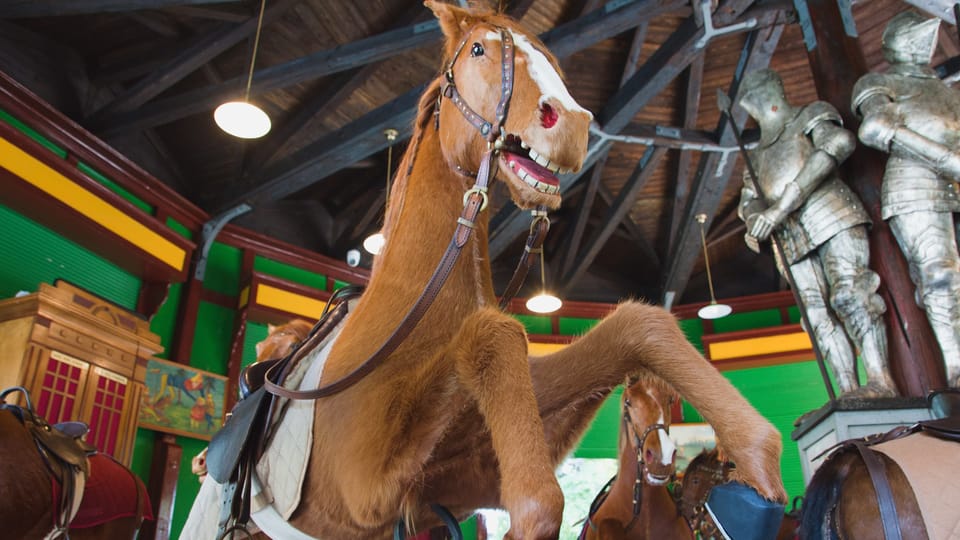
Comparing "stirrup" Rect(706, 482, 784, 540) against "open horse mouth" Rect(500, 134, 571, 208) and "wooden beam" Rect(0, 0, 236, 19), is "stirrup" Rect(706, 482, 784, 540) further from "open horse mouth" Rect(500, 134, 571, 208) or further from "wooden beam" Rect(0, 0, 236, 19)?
"wooden beam" Rect(0, 0, 236, 19)

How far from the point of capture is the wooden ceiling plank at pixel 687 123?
8398 millimetres

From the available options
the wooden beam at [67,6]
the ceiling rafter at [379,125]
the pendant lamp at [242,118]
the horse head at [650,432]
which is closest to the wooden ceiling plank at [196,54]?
the wooden beam at [67,6]

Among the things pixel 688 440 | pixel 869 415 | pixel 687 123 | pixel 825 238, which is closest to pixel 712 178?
pixel 687 123

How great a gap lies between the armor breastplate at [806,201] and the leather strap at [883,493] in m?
1.86

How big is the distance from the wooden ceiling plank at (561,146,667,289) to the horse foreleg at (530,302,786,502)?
7514mm

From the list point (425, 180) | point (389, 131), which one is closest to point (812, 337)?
point (425, 180)

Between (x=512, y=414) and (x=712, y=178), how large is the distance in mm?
8641

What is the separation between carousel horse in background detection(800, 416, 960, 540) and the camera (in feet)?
6.21

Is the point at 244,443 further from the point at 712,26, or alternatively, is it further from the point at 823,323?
the point at 712,26

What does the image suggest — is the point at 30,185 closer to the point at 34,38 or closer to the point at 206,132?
the point at 34,38

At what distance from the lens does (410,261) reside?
69.6 inches

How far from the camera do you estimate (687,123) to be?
351 inches

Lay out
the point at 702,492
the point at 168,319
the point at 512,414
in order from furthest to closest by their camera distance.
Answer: the point at 168,319
the point at 702,492
the point at 512,414

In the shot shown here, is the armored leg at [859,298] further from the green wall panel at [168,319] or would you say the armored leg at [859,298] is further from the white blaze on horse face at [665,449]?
the green wall panel at [168,319]
